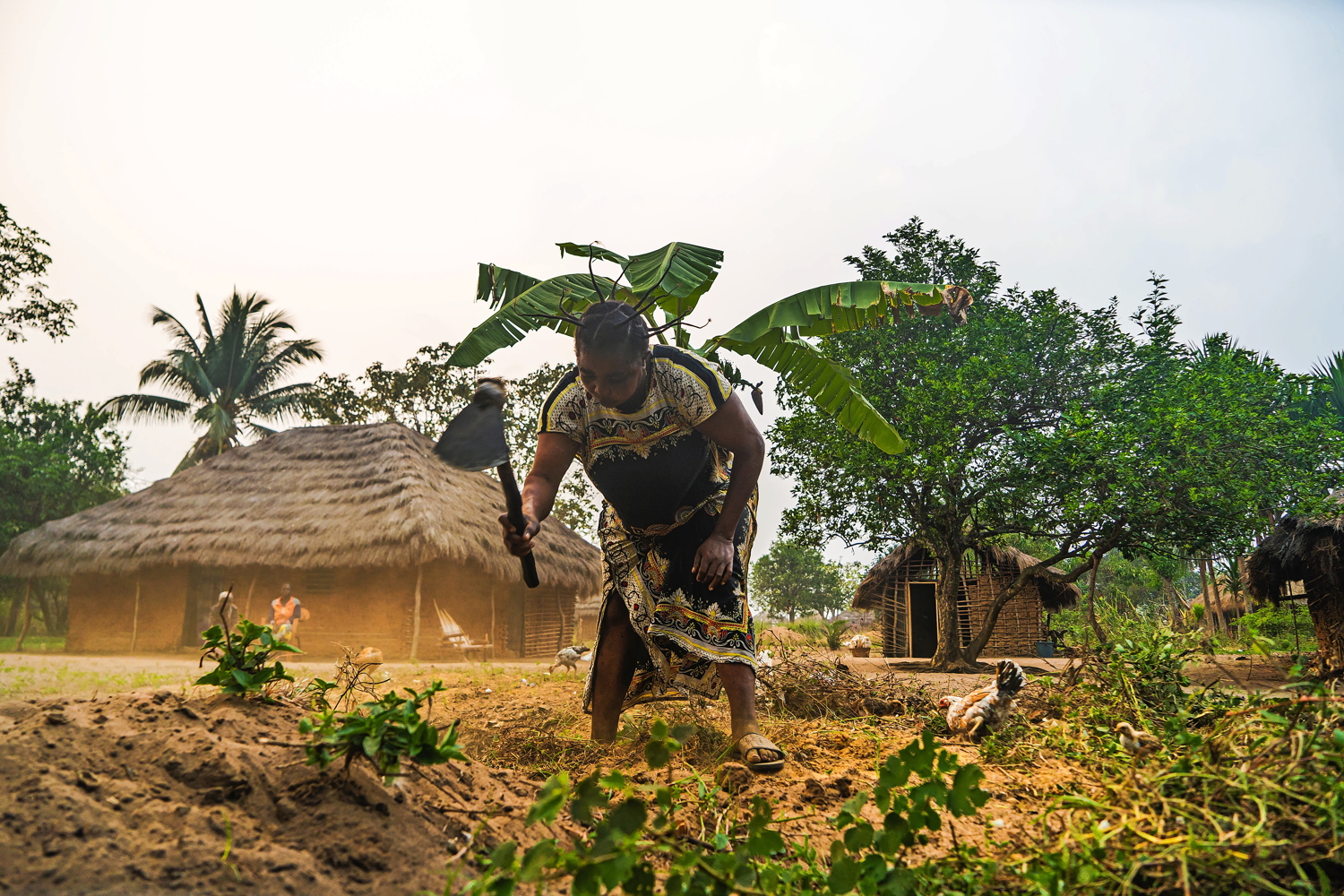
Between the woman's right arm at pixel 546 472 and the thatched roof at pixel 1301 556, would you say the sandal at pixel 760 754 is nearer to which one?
the woman's right arm at pixel 546 472

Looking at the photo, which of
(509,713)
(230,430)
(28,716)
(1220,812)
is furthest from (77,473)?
(1220,812)

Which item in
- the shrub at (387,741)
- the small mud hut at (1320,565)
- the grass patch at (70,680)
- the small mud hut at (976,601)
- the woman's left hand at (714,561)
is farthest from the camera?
the small mud hut at (976,601)

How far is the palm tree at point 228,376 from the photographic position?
19.5m

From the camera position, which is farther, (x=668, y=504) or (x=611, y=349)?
(x=668, y=504)

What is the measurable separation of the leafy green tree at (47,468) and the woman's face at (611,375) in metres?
23.4

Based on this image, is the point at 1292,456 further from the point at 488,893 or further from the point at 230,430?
the point at 230,430

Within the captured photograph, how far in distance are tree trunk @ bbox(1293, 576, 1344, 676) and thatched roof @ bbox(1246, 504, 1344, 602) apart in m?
0.09

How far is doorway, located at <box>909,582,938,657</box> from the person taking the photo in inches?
672

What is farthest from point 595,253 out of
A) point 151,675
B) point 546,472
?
point 151,675

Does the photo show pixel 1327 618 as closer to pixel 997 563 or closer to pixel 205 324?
pixel 997 563

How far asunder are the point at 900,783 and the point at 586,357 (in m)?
1.56

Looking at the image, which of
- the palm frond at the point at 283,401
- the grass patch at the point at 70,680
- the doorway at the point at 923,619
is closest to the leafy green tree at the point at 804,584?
the doorway at the point at 923,619

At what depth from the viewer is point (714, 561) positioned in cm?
236

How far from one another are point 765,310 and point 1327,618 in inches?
328
